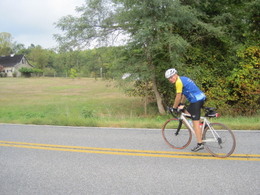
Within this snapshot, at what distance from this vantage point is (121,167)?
439cm

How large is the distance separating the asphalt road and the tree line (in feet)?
17.4

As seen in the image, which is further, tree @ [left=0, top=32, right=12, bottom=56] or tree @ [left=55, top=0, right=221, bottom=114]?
tree @ [left=0, top=32, right=12, bottom=56]

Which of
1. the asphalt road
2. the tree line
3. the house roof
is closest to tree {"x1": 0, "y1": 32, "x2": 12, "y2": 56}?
the house roof

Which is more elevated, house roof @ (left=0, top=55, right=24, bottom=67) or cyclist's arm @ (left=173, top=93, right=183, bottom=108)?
house roof @ (left=0, top=55, right=24, bottom=67)

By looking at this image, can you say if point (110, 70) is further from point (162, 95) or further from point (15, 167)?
point (15, 167)

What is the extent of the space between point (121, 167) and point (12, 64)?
8145 centimetres

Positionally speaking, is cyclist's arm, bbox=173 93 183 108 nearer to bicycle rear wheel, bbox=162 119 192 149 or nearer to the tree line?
bicycle rear wheel, bbox=162 119 192 149

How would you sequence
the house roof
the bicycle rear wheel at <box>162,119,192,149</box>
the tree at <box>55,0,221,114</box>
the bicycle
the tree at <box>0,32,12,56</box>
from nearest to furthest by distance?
the bicycle
the bicycle rear wheel at <box>162,119,192,149</box>
the tree at <box>55,0,221,114</box>
the house roof
the tree at <box>0,32,12,56</box>

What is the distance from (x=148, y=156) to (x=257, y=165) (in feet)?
7.42

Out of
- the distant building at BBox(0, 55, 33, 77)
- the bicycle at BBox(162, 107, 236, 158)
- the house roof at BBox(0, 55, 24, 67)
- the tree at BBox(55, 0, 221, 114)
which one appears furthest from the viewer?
the house roof at BBox(0, 55, 24, 67)

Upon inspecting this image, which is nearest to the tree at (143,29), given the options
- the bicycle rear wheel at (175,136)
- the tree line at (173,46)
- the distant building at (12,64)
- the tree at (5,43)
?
the tree line at (173,46)

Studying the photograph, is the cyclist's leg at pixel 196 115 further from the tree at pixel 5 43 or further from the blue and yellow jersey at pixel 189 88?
the tree at pixel 5 43

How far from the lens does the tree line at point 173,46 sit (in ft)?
34.8

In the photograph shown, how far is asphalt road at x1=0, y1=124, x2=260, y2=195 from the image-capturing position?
3588 mm
